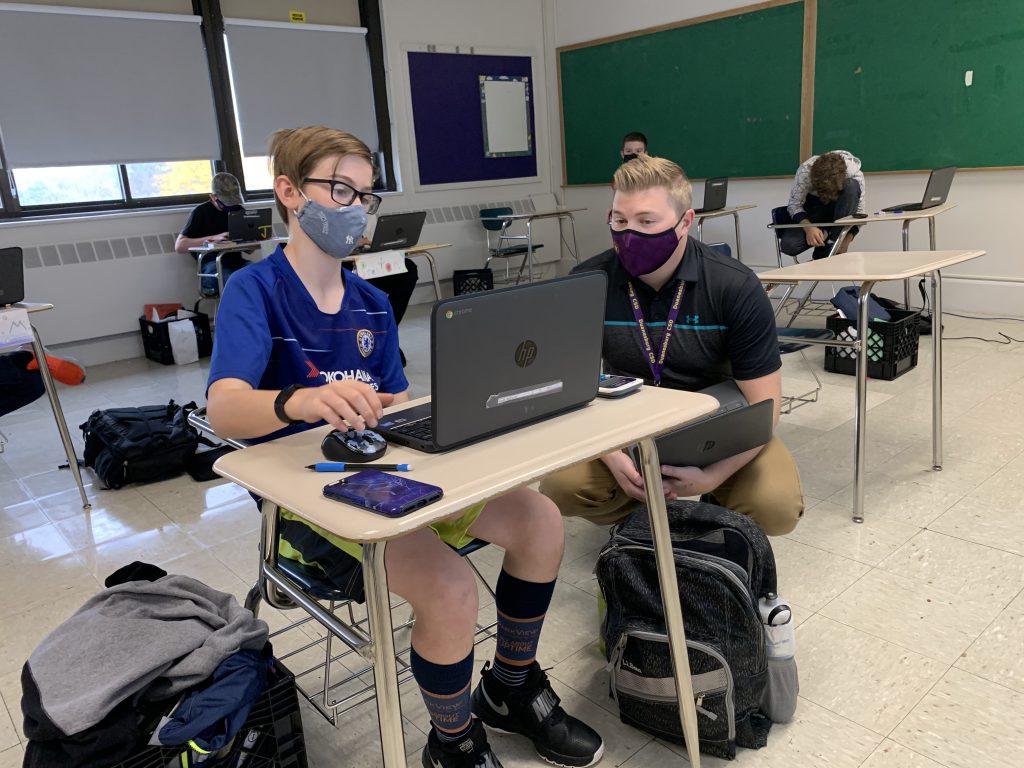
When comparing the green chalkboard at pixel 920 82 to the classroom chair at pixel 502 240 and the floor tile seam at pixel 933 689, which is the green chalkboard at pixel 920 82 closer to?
the classroom chair at pixel 502 240

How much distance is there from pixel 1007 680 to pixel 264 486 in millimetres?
1539

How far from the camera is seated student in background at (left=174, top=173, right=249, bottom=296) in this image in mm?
5051

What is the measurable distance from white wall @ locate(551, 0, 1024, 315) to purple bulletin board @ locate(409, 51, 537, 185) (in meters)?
1.18

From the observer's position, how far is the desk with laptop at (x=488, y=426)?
36.1 inches

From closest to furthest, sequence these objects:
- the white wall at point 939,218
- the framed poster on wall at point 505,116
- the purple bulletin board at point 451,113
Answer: the white wall at point 939,218, the purple bulletin board at point 451,113, the framed poster on wall at point 505,116

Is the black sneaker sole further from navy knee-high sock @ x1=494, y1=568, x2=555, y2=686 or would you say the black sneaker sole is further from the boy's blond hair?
the boy's blond hair

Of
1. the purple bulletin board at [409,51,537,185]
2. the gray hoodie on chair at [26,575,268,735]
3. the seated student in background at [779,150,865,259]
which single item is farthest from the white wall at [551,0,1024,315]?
the gray hoodie on chair at [26,575,268,735]

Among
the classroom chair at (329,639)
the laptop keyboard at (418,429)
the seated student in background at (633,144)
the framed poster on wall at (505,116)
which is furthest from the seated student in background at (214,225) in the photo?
the laptop keyboard at (418,429)

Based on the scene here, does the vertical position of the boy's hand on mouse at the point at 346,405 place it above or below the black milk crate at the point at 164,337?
above

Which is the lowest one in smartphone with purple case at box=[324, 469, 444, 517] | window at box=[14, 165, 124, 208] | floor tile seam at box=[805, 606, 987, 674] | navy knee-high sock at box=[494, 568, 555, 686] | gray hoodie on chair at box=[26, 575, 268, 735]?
floor tile seam at box=[805, 606, 987, 674]

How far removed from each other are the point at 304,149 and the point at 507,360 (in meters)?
0.66

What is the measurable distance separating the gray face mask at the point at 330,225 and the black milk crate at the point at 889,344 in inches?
107

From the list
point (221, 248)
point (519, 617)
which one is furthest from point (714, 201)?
point (519, 617)

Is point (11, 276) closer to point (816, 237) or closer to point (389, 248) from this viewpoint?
point (389, 248)
